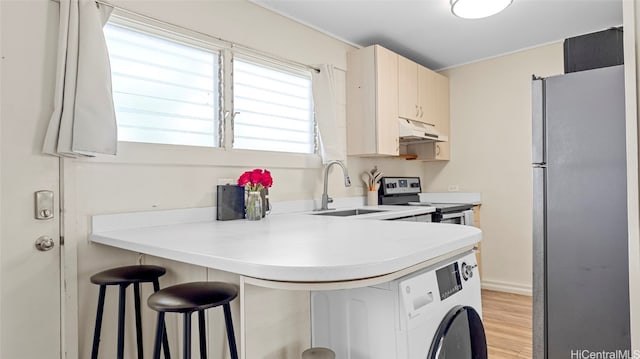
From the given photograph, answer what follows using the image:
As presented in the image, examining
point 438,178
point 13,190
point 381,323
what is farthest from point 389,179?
point 13,190

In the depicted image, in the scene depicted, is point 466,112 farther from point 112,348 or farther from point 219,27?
point 112,348

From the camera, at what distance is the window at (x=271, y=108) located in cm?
250

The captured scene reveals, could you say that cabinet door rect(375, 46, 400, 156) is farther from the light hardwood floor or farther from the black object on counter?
the light hardwood floor

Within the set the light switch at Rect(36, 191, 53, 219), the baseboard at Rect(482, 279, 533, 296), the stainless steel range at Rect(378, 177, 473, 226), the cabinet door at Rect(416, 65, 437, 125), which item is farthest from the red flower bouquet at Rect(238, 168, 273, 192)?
the baseboard at Rect(482, 279, 533, 296)

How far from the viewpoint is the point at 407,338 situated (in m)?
1.08

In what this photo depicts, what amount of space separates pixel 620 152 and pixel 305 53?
2118mm

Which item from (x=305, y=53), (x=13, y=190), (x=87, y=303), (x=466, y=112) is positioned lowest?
(x=87, y=303)

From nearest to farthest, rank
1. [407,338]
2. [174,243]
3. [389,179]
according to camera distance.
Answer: [407,338]
[174,243]
[389,179]

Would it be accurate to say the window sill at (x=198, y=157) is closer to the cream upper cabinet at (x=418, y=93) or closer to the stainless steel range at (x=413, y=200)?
the stainless steel range at (x=413, y=200)

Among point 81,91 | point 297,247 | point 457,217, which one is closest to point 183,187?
point 81,91

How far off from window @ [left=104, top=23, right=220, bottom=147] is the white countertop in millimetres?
488

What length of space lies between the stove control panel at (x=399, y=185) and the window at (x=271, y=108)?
3.07 ft

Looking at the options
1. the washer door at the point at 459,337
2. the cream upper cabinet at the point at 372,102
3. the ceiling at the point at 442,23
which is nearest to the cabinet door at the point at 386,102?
the cream upper cabinet at the point at 372,102

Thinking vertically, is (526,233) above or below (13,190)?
below
